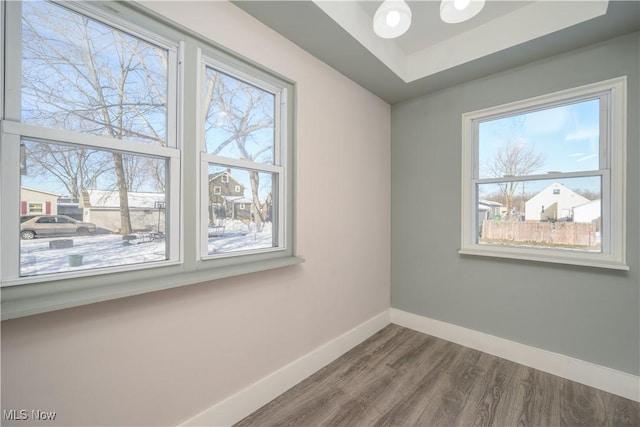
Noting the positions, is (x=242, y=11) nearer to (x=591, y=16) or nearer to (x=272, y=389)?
(x=591, y=16)

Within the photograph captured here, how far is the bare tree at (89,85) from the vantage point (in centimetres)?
102

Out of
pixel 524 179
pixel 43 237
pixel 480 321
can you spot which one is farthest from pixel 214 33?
pixel 480 321

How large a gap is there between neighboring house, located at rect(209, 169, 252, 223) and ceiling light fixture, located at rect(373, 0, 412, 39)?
1266 millimetres

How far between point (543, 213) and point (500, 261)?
527 mm

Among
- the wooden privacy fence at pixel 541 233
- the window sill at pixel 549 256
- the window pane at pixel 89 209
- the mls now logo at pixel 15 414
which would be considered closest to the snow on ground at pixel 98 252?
the window pane at pixel 89 209

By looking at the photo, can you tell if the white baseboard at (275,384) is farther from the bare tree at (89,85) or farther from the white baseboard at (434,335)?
the bare tree at (89,85)

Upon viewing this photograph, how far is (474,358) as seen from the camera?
87.0 inches

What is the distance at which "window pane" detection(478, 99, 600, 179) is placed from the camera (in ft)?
6.31

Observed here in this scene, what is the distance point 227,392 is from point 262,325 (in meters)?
0.41

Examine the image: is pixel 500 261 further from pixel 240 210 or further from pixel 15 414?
pixel 15 414

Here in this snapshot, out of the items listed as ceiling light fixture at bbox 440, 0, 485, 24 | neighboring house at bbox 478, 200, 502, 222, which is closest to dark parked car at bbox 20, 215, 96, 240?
ceiling light fixture at bbox 440, 0, 485, 24

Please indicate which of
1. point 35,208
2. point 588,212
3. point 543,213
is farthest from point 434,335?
point 35,208

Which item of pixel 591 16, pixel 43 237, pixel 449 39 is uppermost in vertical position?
pixel 449 39

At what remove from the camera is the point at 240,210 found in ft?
5.53
